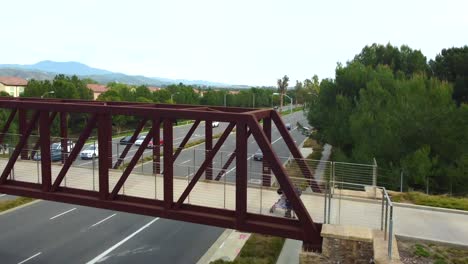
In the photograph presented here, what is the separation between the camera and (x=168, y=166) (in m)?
11.4

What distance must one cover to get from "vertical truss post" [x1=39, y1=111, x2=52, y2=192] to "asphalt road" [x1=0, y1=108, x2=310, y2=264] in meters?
6.53

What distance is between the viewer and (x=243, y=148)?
34.3 ft

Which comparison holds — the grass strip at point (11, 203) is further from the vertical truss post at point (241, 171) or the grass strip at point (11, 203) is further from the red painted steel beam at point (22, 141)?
the vertical truss post at point (241, 171)

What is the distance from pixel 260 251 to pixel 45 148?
10.2 meters

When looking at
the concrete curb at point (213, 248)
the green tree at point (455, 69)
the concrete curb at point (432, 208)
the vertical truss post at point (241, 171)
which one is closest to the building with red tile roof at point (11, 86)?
the green tree at point (455, 69)

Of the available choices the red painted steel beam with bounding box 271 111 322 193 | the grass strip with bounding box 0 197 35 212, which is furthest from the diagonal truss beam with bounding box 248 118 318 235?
the grass strip with bounding box 0 197 35 212

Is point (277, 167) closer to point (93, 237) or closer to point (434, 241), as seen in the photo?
point (434, 241)

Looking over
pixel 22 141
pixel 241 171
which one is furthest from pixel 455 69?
pixel 22 141

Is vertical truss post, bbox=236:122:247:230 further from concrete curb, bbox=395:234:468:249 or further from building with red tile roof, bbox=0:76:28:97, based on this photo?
building with red tile roof, bbox=0:76:28:97

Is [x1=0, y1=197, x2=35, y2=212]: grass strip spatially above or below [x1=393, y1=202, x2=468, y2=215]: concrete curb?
below

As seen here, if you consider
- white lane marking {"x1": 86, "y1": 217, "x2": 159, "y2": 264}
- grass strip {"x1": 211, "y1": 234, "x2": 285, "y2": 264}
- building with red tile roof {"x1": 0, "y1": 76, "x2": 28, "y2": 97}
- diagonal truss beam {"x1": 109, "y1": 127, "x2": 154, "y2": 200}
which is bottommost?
white lane marking {"x1": 86, "y1": 217, "x2": 159, "y2": 264}

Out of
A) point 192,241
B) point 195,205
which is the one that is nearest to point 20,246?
point 192,241

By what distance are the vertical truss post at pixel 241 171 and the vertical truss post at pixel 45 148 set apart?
6530 mm

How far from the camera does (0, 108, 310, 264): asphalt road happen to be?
62.3ft
